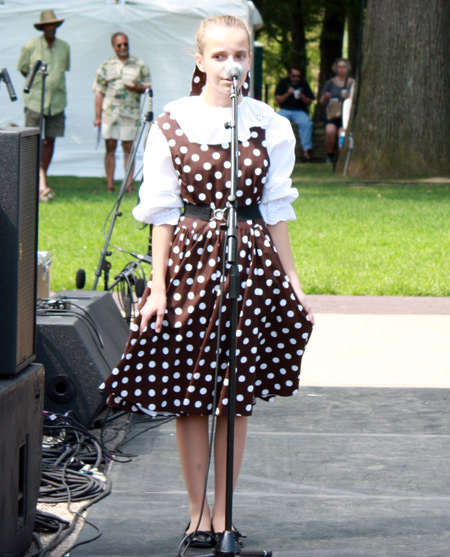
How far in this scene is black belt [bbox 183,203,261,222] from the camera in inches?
138

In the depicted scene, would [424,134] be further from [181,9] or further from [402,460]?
[402,460]

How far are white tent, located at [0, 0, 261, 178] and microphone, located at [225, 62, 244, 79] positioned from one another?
13525mm

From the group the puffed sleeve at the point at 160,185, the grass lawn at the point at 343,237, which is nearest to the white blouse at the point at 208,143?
the puffed sleeve at the point at 160,185

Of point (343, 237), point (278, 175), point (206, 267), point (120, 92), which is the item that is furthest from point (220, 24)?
point (120, 92)

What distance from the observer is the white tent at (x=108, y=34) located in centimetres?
A: 1675

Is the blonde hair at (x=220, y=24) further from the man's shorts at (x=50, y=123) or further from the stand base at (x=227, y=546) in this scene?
the man's shorts at (x=50, y=123)

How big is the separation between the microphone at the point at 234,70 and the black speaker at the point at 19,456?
113 cm

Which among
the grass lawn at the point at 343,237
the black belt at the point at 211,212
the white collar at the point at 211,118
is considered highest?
the white collar at the point at 211,118

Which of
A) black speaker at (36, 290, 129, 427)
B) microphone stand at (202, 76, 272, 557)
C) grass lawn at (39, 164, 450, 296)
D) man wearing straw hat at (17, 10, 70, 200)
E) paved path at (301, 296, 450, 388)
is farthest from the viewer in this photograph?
man wearing straw hat at (17, 10, 70, 200)

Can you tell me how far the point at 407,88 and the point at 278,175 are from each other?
14.4 m

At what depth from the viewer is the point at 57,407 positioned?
4.77 meters

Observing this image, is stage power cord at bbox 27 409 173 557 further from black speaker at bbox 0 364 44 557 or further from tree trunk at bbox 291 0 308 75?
tree trunk at bbox 291 0 308 75

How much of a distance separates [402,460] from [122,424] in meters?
1.32

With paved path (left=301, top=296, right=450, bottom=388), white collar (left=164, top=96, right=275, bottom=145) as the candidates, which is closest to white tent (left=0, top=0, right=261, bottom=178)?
paved path (left=301, top=296, right=450, bottom=388)
